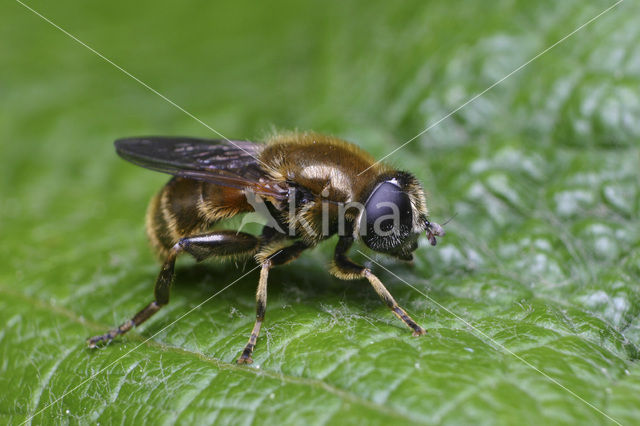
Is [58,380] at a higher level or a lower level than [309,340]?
lower

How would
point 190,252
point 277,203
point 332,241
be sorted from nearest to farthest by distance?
point 277,203 < point 190,252 < point 332,241

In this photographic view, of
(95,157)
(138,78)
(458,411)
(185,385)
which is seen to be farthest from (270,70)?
(458,411)

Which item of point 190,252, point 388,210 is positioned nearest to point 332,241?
point 388,210

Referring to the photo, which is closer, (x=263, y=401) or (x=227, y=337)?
(x=263, y=401)

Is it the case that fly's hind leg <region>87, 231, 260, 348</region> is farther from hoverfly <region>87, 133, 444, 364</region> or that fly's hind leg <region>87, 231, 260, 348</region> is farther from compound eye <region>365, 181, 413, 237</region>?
compound eye <region>365, 181, 413, 237</region>

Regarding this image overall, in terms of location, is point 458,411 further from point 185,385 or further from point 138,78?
point 138,78

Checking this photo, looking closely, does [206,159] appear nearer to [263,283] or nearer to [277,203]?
[277,203]
